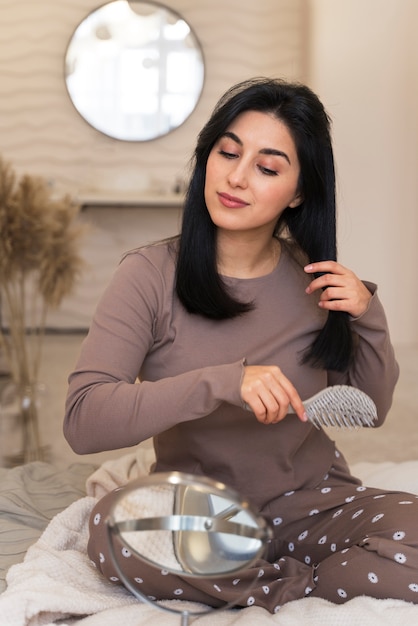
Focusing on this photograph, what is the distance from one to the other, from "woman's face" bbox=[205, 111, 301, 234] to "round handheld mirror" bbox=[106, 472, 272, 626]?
2.17 ft

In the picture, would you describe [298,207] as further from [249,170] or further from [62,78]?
[62,78]

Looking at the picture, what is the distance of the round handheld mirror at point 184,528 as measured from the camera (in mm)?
773

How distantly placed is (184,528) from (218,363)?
2.01ft

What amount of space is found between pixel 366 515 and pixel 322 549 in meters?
0.10

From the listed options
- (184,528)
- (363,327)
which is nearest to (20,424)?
(363,327)

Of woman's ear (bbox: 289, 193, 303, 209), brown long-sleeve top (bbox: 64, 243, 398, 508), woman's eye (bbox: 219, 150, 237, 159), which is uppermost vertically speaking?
woman's eye (bbox: 219, 150, 237, 159)

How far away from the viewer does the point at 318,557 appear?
56.1 inches

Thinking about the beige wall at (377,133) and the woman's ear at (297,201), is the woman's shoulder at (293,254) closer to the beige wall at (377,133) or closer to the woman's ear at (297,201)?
the woman's ear at (297,201)

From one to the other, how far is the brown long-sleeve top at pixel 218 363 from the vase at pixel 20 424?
1.18 metres

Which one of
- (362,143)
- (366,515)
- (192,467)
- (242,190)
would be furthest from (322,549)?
(362,143)

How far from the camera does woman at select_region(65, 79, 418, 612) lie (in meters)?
1.28

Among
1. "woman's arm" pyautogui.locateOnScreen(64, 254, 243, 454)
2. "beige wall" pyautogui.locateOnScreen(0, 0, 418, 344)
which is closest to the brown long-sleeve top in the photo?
"woman's arm" pyautogui.locateOnScreen(64, 254, 243, 454)

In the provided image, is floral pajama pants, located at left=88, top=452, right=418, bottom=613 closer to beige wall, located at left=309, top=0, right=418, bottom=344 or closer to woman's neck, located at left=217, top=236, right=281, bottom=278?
woman's neck, located at left=217, top=236, right=281, bottom=278

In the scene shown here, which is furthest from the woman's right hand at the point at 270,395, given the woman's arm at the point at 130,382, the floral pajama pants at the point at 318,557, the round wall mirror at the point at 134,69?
the round wall mirror at the point at 134,69
